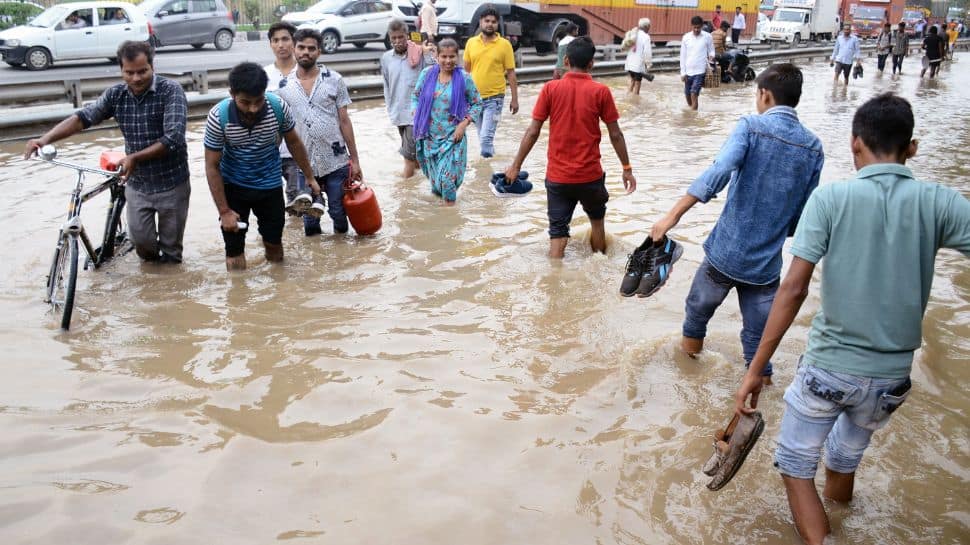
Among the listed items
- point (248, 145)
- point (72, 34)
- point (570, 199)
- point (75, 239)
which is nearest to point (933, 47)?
point (570, 199)

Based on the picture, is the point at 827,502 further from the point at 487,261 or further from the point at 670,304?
the point at 487,261

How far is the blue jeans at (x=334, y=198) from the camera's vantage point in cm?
687

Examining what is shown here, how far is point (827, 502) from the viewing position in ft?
10.7

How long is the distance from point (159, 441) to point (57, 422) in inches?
22.5

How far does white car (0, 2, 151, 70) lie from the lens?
17.5 m

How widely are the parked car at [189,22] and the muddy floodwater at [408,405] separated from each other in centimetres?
1633

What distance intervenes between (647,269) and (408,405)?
1.37m

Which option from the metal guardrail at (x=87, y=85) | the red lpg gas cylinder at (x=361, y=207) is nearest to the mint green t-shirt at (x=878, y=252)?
the red lpg gas cylinder at (x=361, y=207)

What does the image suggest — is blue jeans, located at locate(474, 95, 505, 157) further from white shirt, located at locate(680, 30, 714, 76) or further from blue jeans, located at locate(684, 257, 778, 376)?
white shirt, located at locate(680, 30, 714, 76)

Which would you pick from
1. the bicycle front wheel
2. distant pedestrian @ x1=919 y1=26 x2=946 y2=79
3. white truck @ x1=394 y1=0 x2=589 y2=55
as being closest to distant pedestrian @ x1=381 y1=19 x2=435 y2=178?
the bicycle front wheel

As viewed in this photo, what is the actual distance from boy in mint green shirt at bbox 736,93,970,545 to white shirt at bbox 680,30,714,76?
42.8 feet

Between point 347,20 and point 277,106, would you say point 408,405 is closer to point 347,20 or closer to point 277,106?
point 277,106

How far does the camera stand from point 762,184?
3.83 meters

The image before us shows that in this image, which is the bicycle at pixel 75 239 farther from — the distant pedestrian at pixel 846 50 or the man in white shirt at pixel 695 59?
the distant pedestrian at pixel 846 50
